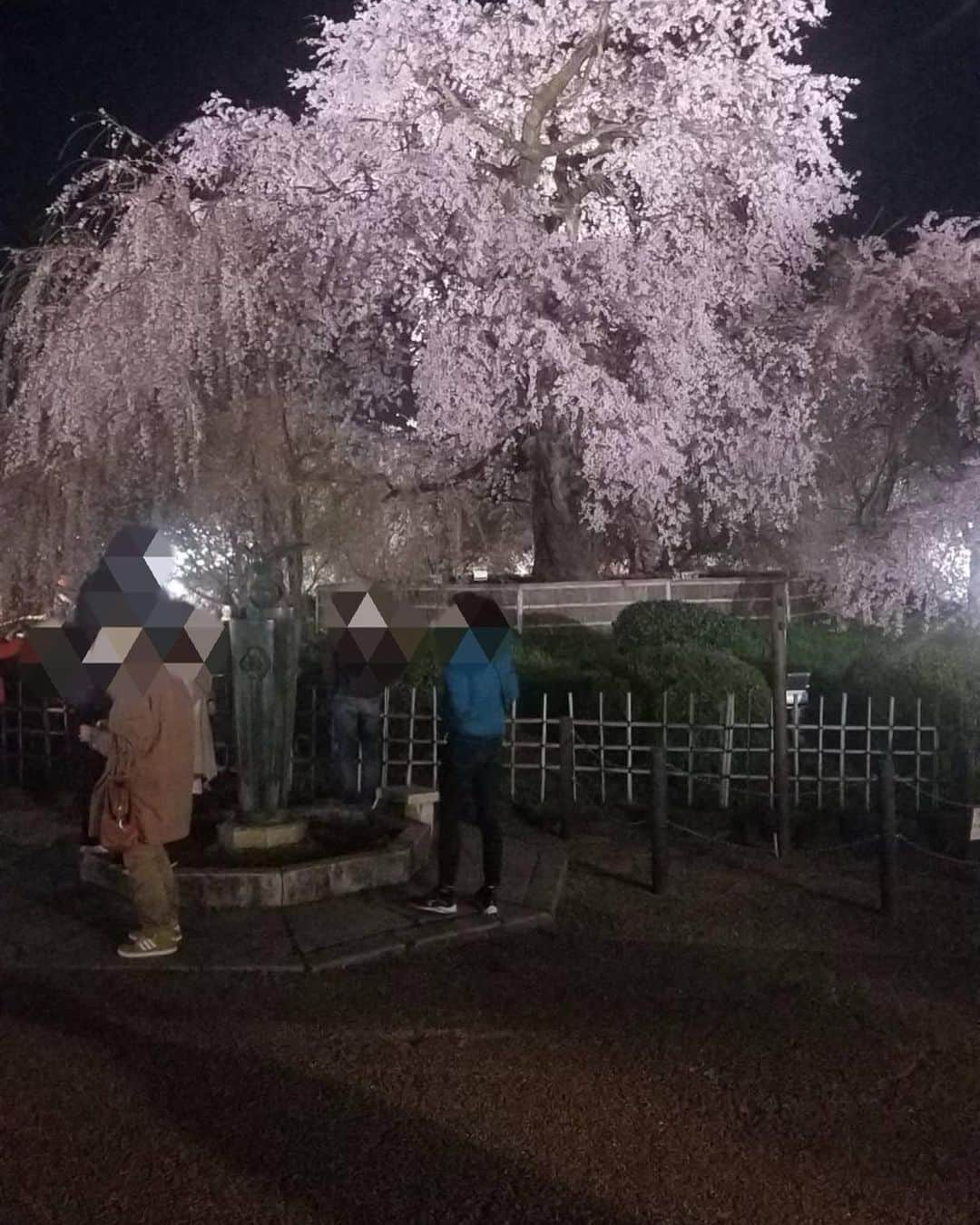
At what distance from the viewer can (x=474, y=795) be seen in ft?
21.4

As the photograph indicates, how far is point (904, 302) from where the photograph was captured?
1436 centimetres

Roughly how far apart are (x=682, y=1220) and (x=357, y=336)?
1093 centimetres

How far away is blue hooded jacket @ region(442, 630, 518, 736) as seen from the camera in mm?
6406

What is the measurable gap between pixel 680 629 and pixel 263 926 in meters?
9.11

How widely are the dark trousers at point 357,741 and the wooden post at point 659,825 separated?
2086 millimetres

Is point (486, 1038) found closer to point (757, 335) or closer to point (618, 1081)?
point (618, 1081)

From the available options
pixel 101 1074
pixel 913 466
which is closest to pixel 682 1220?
pixel 101 1074

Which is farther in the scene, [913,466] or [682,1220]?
[913,466]

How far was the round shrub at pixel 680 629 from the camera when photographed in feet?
47.1

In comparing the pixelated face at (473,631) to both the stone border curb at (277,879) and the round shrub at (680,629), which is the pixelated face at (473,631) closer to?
the stone border curb at (277,879)

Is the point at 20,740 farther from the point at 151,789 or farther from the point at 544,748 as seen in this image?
the point at 151,789

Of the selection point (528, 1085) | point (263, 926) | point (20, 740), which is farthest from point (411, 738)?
point (528, 1085)

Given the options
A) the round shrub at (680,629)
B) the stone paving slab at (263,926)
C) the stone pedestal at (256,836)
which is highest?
the round shrub at (680,629)

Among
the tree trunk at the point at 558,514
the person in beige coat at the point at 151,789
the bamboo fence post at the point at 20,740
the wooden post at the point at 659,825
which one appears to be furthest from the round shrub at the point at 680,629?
the person in beige coat at the point at 151,789
